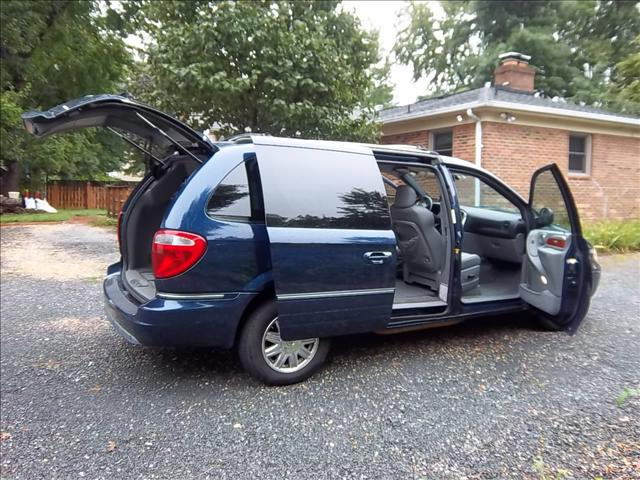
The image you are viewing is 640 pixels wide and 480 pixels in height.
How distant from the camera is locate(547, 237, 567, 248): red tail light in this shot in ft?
13.3

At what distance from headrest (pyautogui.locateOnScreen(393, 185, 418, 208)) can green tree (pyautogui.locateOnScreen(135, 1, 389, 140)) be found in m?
4.74

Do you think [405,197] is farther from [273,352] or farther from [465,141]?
[465,141]

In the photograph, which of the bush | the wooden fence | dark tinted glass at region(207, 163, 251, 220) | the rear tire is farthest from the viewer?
the wooden fence

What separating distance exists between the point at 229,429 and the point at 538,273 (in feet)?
→ 9.75

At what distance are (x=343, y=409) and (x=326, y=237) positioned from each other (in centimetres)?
116

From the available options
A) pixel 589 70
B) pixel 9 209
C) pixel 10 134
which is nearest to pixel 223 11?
pixel 10 134

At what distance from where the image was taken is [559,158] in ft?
38.0

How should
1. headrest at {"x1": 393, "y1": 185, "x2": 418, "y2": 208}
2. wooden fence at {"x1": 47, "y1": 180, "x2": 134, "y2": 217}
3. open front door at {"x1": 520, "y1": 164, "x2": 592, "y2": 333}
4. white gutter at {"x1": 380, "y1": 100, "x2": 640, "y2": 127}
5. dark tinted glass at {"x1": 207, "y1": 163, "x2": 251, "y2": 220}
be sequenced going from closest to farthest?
dark tinted glass at {"x1": 207, "y1": 163, "x2": 251, "y2": 220} → open front door at {"x1": 520, "y1": 164, "x2": 592, "y2": 333} → headrest at {"x1": 393, "y1": 185, "x2": 418, "y2": 208} → white gutter at {"x1": 380, "y1": 100, "x2": 640, "y2": 127} → wooden fence at {"x1": 47, "y1": 180, "x2": 134, "y2": 217}

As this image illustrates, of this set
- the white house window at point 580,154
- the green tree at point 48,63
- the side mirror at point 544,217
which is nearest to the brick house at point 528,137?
the white house window at point 580,154

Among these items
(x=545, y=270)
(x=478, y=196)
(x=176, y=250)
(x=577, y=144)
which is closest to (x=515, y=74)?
(x=577, y=144)

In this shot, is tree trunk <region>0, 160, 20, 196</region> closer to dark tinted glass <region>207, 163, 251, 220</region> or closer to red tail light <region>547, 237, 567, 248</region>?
dark tinted glass <region>207, 163, 251, 220</region>

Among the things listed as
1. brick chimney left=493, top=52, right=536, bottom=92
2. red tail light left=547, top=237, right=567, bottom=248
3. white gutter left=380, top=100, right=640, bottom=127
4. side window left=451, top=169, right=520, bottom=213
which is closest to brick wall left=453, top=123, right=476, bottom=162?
white gutter left=380, top=100, right=640, bottom=127

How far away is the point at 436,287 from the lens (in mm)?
4324

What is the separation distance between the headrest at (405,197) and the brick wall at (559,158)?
6686 mm
